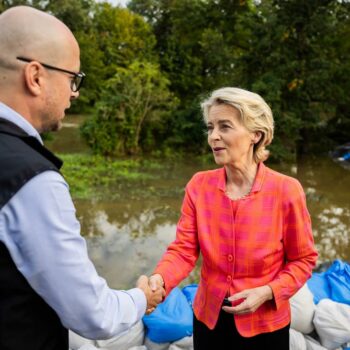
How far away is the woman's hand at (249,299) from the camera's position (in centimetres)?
154

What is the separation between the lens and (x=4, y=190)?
33.5 inches

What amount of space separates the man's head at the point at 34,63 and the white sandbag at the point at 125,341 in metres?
1.96

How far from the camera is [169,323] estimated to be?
104 inches

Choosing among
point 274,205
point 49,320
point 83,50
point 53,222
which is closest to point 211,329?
point 274,205

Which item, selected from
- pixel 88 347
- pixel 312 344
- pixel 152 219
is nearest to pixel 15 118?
pixel 88 347

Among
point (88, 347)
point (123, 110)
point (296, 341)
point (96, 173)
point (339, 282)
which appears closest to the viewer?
point (88, 347)

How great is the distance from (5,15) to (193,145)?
12.5 m

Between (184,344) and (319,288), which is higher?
(319,288)

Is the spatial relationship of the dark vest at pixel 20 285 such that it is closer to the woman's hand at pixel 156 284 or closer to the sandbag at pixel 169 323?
the woman's hand at pixel 156 284

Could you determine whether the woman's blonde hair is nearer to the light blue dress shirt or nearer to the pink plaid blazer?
the pink plaid blazer

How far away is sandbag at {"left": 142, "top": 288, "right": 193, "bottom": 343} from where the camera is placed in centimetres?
265

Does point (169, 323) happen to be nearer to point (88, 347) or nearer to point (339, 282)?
point (88, 347)

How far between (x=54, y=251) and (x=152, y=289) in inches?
30.4

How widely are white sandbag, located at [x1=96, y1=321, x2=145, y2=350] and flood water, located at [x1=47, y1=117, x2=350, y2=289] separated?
1775mm
